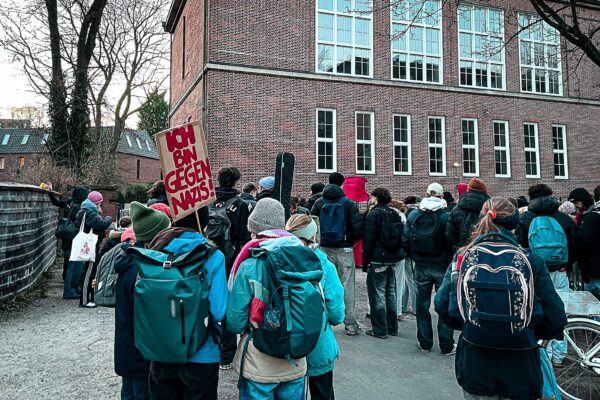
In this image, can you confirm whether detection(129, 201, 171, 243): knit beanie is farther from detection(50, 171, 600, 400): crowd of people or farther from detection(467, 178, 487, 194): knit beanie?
detection(467, 178, 487, 194): knit beanie

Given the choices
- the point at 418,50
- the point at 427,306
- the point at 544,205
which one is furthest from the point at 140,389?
the point at 418,50

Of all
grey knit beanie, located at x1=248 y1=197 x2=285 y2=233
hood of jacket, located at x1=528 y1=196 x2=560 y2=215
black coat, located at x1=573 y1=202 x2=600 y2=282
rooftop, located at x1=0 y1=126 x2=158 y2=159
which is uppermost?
rooftop, located at x1=0 y1=126 x2=158 y2=159

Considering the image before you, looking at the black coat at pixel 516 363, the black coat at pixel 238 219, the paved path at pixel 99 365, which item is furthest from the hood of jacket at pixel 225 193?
the black coat at pixel 516 363

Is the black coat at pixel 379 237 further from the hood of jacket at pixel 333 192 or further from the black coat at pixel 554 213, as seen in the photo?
the black coat at pixel 554 213

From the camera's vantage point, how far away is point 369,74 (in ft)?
64.0

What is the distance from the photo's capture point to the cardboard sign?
3355mm

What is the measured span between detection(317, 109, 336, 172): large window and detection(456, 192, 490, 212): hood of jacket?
1330 cm

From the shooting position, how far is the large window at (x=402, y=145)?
1981 centimetres

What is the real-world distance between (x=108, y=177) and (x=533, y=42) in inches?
844

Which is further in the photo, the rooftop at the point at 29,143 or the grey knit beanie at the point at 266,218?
the rooftop at the point at 29,143

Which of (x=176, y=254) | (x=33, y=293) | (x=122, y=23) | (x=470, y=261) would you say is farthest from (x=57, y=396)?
(x=122, y=23)

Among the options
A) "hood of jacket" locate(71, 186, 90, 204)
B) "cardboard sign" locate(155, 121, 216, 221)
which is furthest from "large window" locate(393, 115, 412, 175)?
"cardboard sign" locate(155, 121, 216, 221)

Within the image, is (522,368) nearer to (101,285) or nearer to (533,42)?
(101,285)

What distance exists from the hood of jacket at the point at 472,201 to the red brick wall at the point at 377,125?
493 inches
